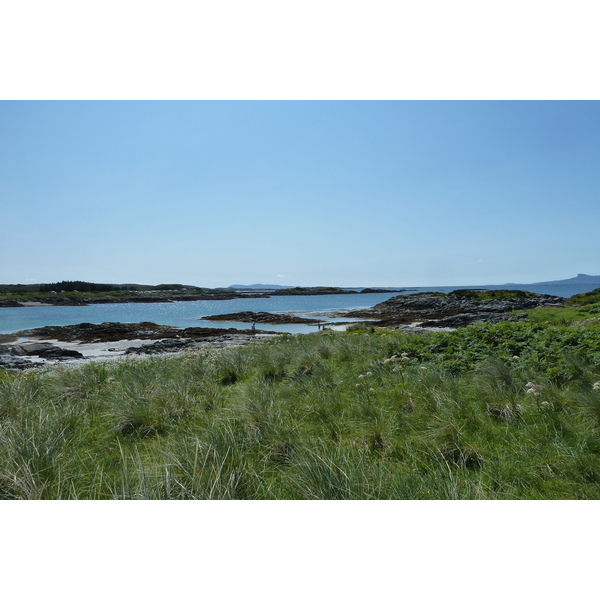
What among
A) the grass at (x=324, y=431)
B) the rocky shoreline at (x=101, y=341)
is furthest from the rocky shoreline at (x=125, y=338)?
the grass at (x=324, y=431)

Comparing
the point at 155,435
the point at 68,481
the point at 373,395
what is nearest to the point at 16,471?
the point at 68,481

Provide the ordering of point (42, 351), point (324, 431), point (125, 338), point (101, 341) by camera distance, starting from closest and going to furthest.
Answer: point (324, 431)
point (42, 351)
point (101, 341)
point (125, 338)

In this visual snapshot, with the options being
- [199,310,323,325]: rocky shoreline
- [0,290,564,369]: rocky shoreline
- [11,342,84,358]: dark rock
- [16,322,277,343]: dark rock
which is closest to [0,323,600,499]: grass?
[0,290,564,369]: rocky shoreline

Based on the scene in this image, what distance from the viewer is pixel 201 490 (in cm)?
233

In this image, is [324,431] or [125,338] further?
[125,338]

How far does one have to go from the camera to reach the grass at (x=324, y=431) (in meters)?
2.46

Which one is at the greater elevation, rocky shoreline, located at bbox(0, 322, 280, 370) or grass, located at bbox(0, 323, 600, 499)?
grass, located at bbox(0, 323, 600, 499)

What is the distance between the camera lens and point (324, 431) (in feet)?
12.4

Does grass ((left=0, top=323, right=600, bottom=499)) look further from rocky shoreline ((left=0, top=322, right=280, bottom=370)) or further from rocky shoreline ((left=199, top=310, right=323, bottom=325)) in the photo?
rocky shoreline ((left=199, top=310, right=323, bottom=325))

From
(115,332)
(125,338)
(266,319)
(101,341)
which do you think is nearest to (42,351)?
(101,341)

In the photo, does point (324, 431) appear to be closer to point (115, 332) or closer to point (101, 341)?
point (101, 341)

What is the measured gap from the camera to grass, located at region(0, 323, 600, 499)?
246 centimetres

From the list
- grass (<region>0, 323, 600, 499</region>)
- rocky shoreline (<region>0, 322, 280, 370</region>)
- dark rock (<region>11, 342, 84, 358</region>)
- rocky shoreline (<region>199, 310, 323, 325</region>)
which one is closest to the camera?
grass (<region>0, 323, 600, 499</region>)

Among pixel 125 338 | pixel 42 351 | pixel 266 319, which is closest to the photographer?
pixel 42 351
